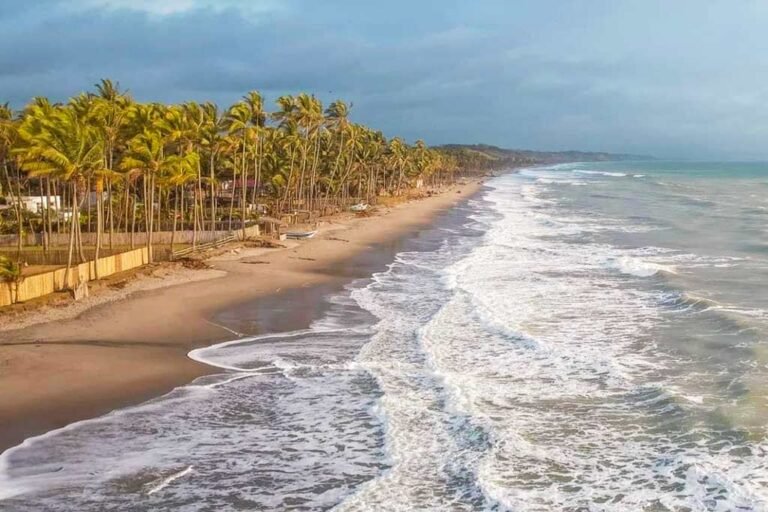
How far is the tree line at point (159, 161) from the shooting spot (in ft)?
96.4

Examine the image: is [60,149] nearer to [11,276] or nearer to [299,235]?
[11,276]

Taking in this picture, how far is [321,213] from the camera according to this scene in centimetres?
6844

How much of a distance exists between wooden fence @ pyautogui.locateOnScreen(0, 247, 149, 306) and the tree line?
2.13 ft

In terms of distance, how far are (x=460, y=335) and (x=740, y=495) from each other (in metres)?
11.9

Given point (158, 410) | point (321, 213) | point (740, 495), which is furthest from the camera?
point (321, 213)

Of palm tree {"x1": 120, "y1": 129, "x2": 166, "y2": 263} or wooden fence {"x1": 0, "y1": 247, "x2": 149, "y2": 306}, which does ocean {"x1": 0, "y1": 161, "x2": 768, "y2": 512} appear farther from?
palm tree {"x1": 120, "y1": 129, "x2": 166, "y2": 263}

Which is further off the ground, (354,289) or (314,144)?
(314,144)

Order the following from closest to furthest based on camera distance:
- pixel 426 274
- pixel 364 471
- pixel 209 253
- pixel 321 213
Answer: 1. pixel 364 471
2. pixel 426 274
3. pixel 209 253
4. pixel 321 213

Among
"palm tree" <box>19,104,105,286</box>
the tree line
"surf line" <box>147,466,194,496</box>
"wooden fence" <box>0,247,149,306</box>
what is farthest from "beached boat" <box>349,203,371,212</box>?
"surf line" <box>147,466,194,496</box>

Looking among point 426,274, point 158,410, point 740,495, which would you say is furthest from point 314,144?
point 740,495

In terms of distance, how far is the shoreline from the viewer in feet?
56.0

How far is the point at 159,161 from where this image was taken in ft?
113

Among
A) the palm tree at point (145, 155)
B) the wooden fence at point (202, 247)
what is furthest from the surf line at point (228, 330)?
the wooden fence at point (202, 247)

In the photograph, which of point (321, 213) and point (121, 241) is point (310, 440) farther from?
point (321, 213)
